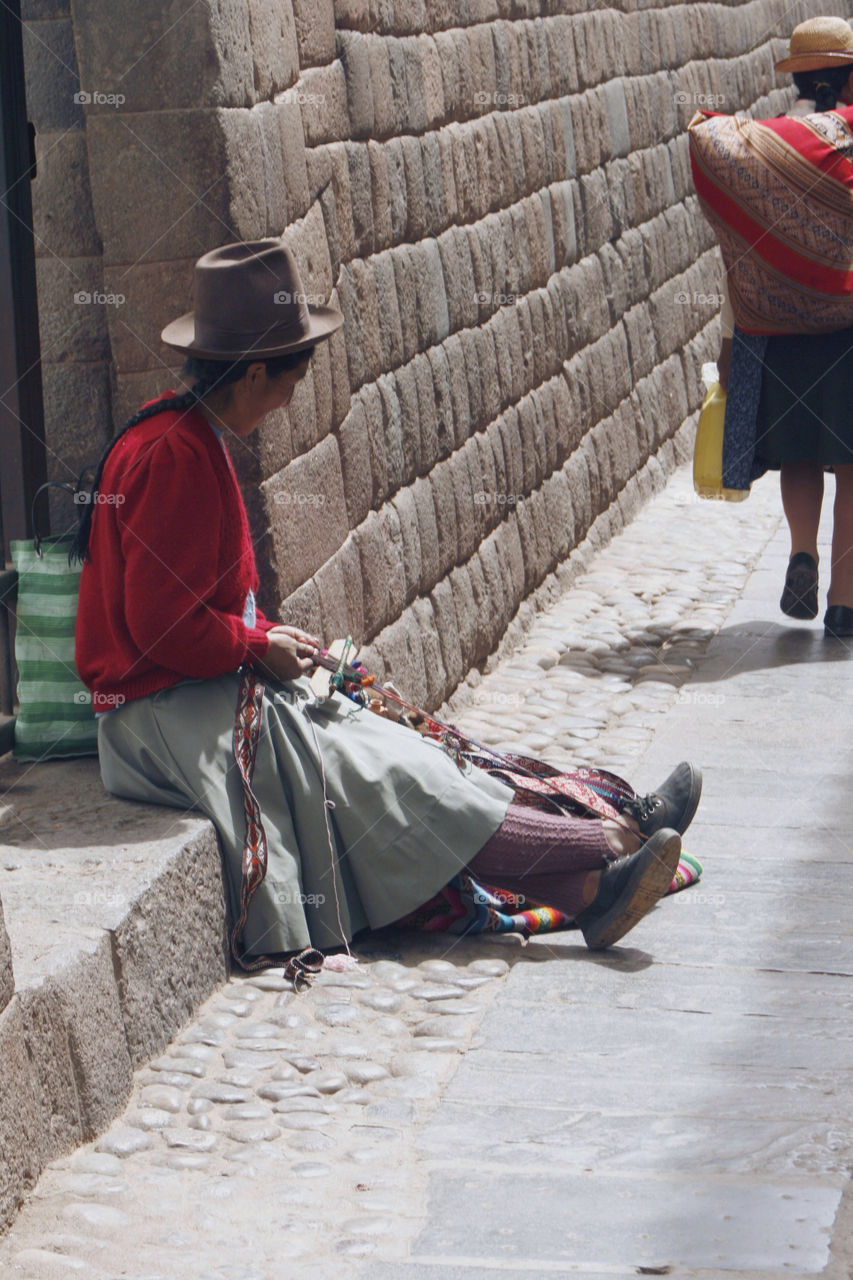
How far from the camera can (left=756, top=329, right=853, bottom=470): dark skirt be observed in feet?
21.2

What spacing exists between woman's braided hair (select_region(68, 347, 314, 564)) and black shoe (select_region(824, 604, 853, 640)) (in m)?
3.43

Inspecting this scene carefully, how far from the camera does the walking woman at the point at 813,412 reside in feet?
21.2

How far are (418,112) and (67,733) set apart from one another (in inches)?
102

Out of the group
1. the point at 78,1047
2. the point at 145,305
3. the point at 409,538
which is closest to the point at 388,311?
the point at 409,538

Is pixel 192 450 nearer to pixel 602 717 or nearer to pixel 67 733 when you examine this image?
pixel 67 733

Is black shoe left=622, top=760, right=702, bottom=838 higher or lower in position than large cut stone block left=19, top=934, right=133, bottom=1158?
lower

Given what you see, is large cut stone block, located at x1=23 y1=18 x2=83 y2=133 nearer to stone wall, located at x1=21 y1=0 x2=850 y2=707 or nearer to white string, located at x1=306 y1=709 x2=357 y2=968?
stone wall, located at x1=21 y1=0 x2=850 y2=707

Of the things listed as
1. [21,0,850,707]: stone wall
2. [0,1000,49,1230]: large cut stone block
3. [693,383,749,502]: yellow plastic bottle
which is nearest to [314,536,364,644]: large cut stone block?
[21,0,850,707]: stone wall

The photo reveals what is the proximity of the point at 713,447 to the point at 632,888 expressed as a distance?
3286 millimetres

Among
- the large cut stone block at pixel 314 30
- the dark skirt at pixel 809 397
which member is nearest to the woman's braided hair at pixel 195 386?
the large cut stone block at pixel 314 30

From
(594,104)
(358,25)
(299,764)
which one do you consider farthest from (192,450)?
(594,104)

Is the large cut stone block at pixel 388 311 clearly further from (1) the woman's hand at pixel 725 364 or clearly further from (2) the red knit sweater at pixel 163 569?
(1) the woman's hand at pixel 725 364

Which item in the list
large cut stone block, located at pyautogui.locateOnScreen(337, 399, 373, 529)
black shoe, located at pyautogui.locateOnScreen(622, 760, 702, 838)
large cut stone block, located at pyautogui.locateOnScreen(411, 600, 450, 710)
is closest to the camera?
black shoe, located at pyautogui.locateOnScreen(622, 760, 702, 838)

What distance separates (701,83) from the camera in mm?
10633
